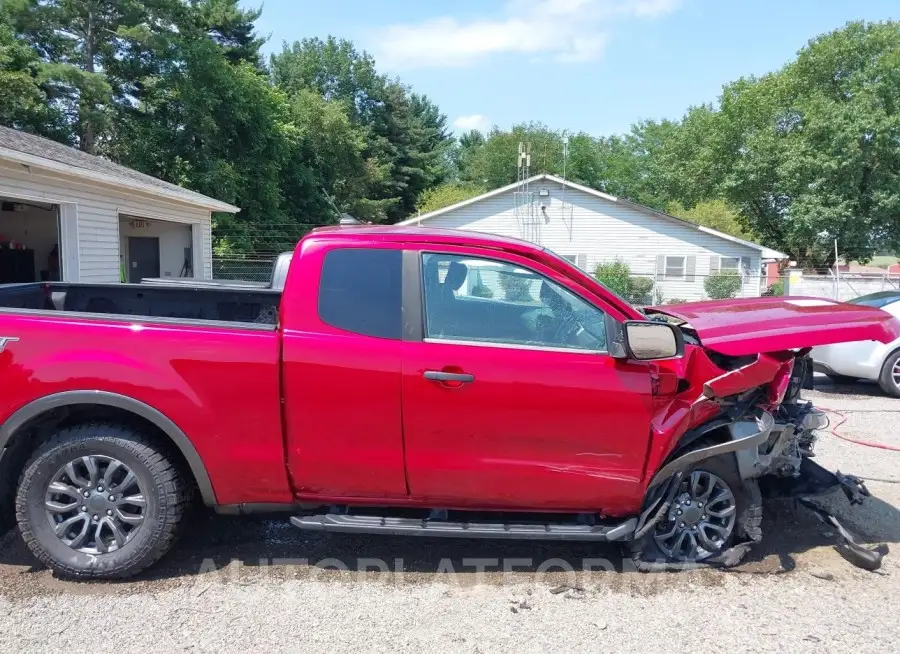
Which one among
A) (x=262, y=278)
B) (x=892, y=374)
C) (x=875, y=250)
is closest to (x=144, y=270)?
(x=262, y=278)

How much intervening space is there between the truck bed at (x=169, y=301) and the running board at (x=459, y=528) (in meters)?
1.83

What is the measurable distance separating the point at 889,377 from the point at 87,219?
1259cm

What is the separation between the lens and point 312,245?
11.8ft

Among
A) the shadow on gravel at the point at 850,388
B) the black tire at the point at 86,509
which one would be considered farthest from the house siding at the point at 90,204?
the shadow on gravel at the point at 850,388

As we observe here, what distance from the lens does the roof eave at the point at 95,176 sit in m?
8.99

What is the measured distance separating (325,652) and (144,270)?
16.5 m

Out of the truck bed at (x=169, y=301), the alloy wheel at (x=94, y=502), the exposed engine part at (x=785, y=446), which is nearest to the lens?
the alloy wheel at (x=94, y=502)

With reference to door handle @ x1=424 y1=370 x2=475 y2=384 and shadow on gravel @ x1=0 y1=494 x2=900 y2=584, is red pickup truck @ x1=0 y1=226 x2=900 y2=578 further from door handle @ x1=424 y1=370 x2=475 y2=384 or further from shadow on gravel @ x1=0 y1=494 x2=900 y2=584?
shadow on gravel @ x1=0 y1=494 x2=900 y2=584

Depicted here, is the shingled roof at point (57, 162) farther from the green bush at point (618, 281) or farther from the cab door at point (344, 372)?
the green bush at point (618, 281)

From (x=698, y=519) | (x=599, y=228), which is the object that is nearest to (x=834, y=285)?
(x=599, y=228)

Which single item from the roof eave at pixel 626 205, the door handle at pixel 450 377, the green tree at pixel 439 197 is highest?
the green tree at pixel 439 197

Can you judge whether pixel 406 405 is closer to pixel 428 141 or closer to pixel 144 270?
pixel 144 270

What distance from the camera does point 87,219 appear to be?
11.8 m

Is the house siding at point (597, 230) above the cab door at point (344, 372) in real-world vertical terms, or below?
above
